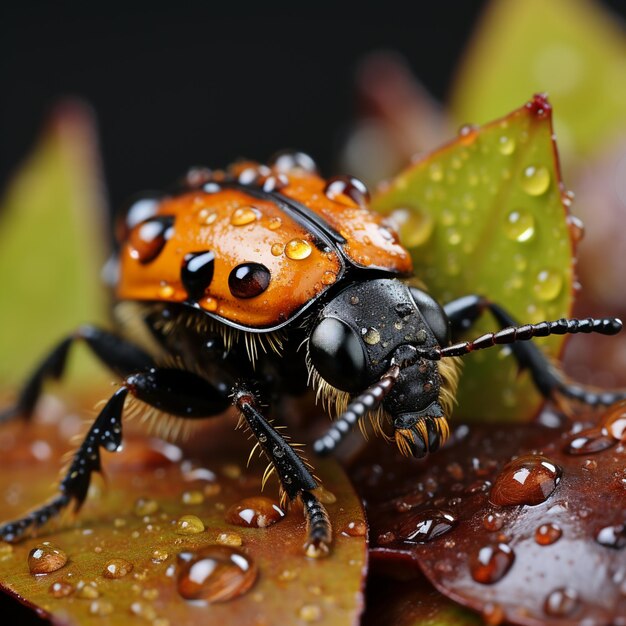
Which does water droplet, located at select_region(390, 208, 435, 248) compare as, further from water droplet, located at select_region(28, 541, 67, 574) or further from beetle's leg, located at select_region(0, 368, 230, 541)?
water droplet, located at select_region(28, 541, 67, 574)

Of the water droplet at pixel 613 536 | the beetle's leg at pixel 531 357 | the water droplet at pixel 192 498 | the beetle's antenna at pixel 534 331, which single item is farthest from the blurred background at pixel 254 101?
the water droplet at pixel 192 498

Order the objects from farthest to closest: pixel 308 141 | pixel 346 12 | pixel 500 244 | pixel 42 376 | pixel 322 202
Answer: pixel 346 12
pixel 308 141
pixel 42 376
pixel 322 202
pixel 500 244

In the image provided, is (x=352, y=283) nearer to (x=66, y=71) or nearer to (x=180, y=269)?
(x=180, y=269)

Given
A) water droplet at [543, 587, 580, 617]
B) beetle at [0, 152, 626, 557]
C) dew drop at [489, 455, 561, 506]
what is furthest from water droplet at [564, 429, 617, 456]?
water droplet at [543, 587, 580, 617]

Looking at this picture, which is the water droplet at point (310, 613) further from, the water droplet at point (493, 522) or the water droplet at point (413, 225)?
the water droplet at point (413, 225)

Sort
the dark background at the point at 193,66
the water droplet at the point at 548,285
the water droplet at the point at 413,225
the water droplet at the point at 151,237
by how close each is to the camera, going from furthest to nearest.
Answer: the dark background at the point at 193,66 < the water droplet at the point at 151,237 < the water droplet at the point at 413,225 < the water droplet at the point at 548,285

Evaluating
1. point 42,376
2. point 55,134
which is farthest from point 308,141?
point 42,376
